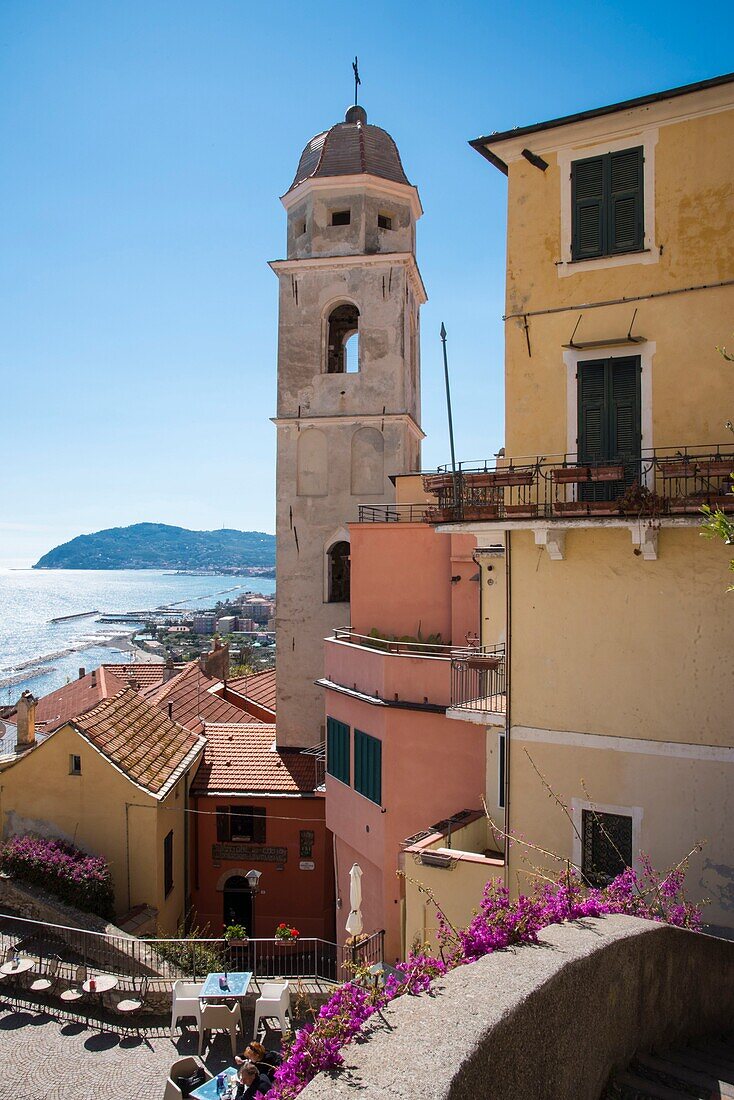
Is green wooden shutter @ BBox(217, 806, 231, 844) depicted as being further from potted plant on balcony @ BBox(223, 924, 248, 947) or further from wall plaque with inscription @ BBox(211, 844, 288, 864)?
potted plant on balcony @ BBox(223, 924, 248, 947)

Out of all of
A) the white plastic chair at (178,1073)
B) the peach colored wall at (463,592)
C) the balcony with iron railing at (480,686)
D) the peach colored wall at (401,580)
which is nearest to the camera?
the white plastic chair at (178,1073)

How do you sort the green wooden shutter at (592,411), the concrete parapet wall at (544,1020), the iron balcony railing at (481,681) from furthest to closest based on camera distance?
the iron balcony railing at (481,681), the green wooden shutter at (592,411), the concrete parapet wall at (544,1020)

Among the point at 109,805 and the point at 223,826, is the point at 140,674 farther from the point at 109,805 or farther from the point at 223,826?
the point at 109,805

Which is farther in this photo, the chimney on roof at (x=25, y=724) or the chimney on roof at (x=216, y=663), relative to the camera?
the chimney on roof at (x=216, y=663)

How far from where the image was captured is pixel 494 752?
15.5 meters

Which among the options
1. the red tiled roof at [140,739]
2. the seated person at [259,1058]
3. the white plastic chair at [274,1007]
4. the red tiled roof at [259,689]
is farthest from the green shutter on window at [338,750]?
the red tiled roof at [259,689]

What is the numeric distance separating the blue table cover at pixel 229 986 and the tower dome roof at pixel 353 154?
22.9 m

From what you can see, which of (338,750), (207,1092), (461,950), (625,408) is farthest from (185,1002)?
(625,408)

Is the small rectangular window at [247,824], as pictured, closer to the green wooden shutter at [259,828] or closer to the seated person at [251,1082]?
the green wooden shutter at [259,828]

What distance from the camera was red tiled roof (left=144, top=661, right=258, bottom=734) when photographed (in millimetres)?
31891

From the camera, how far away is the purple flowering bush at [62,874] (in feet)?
66.1

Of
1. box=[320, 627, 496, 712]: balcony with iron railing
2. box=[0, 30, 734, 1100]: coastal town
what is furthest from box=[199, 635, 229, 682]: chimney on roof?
box=[320, 627, 496, 712]: balcony with iron railing

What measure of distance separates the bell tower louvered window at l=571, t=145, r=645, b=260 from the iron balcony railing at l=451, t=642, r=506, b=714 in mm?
6192

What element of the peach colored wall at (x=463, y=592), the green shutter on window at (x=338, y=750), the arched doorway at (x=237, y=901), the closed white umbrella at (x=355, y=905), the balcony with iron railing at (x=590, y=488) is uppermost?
the balcony with iron railing at (x=590, y=488)
